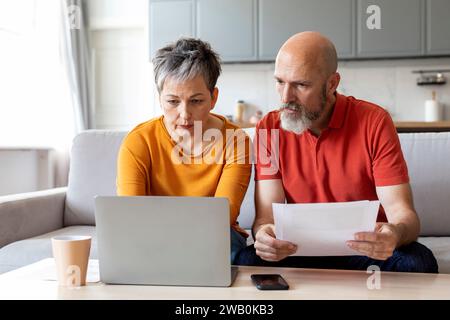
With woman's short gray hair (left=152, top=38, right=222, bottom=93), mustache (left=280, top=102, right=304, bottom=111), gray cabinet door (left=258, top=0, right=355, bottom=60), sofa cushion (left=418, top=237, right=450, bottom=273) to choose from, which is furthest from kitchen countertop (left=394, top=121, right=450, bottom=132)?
woman's short gray hair (left=152, top=38, right=222, bottom=93)

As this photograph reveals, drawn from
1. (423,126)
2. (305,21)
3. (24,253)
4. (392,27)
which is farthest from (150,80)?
(24,253)

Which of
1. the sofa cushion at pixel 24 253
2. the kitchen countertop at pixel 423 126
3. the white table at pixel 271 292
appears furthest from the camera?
the kitchen countertop at pixel 423 126

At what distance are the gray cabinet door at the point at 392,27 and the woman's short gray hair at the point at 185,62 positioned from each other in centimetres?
285

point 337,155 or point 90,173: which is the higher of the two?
point 337,155

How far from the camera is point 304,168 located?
151 centimetres

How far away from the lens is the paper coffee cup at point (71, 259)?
1.03m

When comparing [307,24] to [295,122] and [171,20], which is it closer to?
[171,20]

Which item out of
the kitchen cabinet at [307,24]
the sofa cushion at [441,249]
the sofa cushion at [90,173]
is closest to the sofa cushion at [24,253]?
the sofa cushion at [90,173]

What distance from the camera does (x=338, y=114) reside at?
1515 millimetres

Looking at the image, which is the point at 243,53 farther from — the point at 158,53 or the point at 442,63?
the point at 158,53

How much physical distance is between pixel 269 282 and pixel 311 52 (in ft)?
2.41

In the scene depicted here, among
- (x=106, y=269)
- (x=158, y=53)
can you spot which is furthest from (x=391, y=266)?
(x=158, y=53)

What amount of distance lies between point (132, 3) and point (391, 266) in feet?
12.7

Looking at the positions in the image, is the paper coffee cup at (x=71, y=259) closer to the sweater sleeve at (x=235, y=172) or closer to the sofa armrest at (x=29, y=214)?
the sweater sleeve at (x=235, y=172)
